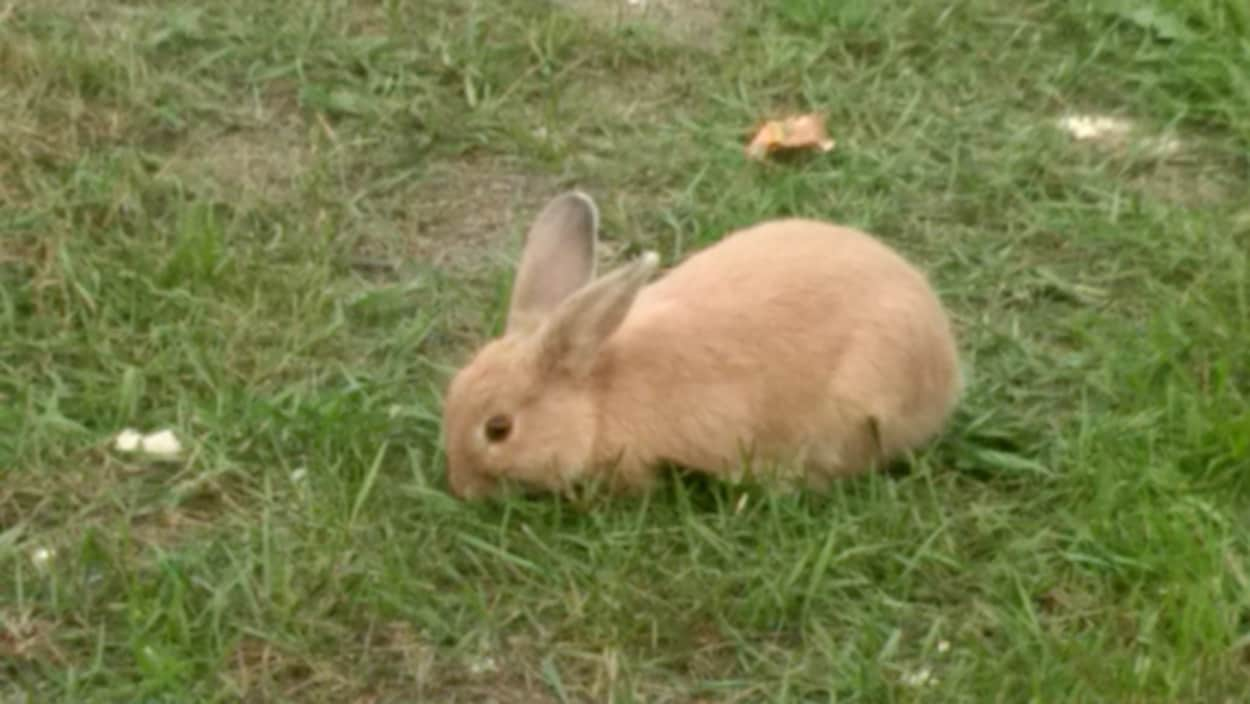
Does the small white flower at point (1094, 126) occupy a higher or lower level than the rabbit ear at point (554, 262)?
lower

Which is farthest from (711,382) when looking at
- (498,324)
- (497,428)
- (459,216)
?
(459,216)

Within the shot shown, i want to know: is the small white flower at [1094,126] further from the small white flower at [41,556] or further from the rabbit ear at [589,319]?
the small white flower at [41,556]

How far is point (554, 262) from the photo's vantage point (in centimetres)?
490

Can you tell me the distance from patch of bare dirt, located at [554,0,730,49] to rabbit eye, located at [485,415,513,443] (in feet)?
7.51

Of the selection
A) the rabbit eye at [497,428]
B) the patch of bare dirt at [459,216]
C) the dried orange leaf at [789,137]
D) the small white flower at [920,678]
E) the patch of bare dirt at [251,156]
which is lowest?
the patch of bare dirt at [459,216]

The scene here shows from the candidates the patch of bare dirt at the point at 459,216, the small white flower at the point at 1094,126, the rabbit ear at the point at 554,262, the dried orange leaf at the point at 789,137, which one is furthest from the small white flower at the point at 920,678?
the small white flower at the point at 1094,126

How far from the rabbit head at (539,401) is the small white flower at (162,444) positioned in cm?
59

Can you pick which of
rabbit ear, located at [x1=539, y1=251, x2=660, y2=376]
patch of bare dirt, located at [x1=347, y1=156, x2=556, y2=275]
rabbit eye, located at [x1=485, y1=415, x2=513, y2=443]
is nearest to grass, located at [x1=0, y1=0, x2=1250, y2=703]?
patch of bare dirt, located at [x1=347, y1=156, x2=556, y2=275]

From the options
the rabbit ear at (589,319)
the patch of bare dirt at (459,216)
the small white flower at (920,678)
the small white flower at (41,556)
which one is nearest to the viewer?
the small white flower at (920,678)

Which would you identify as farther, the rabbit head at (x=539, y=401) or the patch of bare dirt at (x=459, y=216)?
the patch of bare dirt at (x=459, y=216)

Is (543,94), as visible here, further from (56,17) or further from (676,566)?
(676,566)

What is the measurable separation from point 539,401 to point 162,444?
2.68 feet

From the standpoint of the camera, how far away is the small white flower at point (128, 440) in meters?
4.75

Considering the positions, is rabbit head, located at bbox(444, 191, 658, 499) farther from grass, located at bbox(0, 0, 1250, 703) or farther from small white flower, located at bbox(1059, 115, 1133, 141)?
small white flower, located at bbox(1059, 115, 1133, 141)
